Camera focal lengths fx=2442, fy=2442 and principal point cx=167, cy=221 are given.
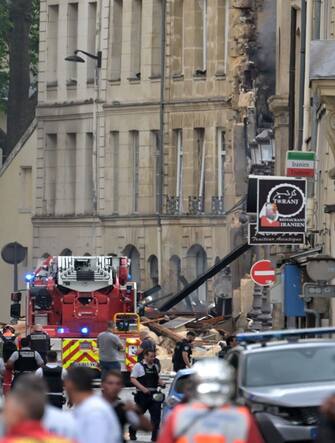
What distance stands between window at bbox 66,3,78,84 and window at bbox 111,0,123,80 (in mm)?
2461

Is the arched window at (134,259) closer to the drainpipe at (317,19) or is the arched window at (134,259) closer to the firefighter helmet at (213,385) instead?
the drainpipe at (317,19)

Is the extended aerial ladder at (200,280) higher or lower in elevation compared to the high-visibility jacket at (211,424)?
lower

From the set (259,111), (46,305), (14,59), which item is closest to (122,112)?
(14,59)

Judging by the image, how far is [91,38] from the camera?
2918 inches

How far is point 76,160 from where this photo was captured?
2945 inches

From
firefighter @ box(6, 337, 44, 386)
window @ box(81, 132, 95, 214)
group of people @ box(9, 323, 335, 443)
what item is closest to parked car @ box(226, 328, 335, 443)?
group of people @ box(9, 323, 335, 443)

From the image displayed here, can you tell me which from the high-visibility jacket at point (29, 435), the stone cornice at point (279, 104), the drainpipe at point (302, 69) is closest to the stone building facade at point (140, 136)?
the stone cornice at point (279, 104)

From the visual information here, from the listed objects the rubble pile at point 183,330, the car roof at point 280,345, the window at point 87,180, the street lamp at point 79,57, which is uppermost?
the street lamp at point 79,57

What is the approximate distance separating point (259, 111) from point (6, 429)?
44.8 metres

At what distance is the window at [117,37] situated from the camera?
72750mm

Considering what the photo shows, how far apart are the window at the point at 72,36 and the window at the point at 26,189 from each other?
12.3 ft

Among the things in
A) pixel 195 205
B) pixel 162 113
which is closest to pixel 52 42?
pixel 162 113

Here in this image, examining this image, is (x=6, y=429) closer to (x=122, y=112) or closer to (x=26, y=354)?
(x=26, y=354)

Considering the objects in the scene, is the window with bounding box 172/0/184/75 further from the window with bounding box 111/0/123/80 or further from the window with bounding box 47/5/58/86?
the window with bounding box 47/5/58/86
